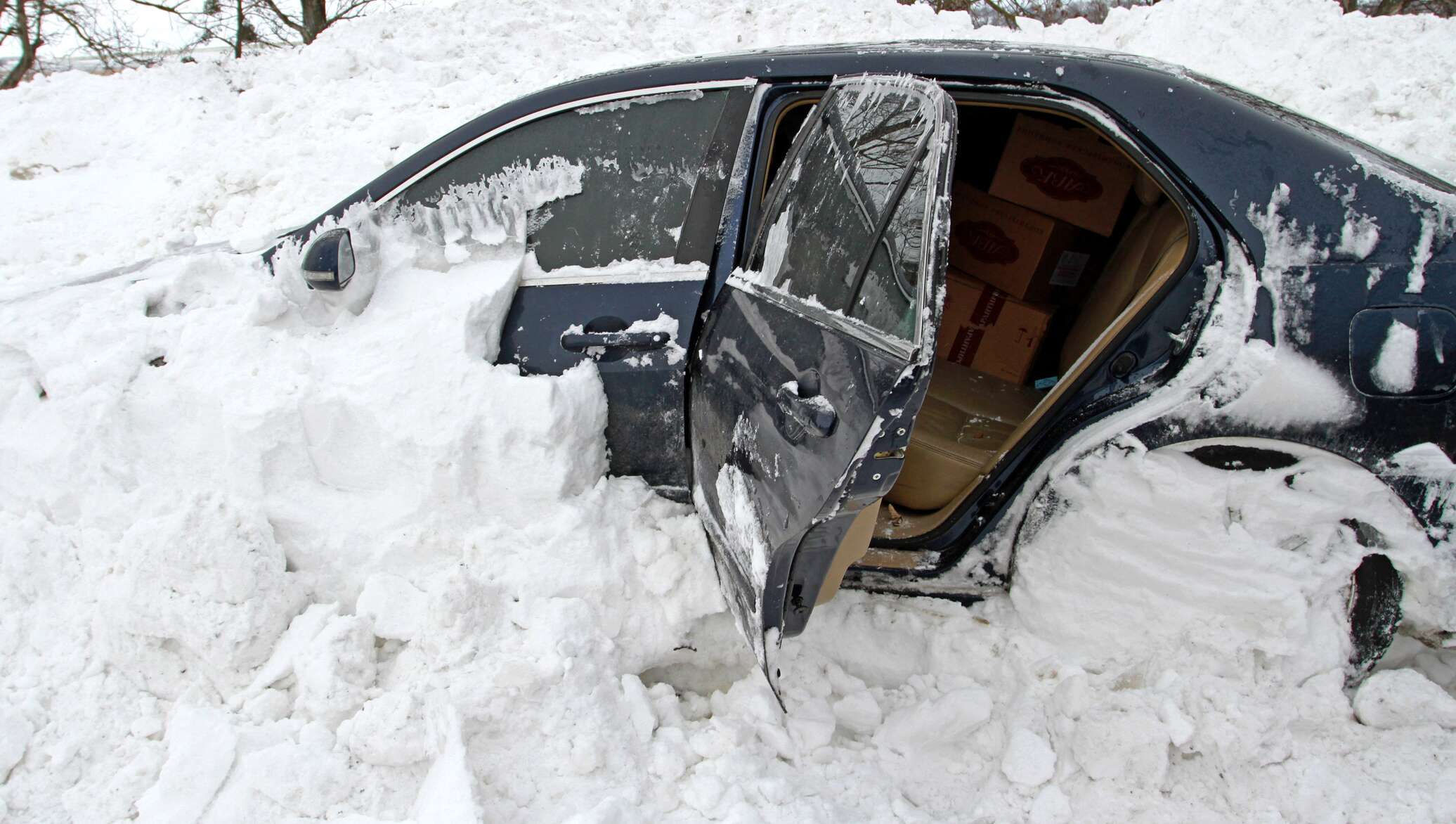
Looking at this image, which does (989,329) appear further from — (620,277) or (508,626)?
(508,626)

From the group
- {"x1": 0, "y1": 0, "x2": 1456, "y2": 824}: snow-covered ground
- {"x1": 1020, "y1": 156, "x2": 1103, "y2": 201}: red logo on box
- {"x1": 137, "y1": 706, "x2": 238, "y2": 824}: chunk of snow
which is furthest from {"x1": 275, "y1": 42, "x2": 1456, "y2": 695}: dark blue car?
{"x1": 137, "y1": 706, "x2": 238, "y2": 824}: chunk of snow

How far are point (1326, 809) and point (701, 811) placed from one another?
149cm

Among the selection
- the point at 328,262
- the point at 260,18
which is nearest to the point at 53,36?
the point at 260,18

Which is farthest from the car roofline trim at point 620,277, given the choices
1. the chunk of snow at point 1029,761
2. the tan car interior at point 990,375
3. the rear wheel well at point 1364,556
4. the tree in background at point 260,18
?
the tree in background at point 260,18

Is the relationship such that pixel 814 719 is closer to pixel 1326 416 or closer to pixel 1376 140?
pixel 1326 416

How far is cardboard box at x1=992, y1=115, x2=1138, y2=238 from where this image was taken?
310 centimetres

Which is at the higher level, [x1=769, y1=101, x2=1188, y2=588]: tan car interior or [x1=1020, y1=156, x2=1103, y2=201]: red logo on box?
[x1=1020, y1=156, x2=1103, y2=201]: red logo on box

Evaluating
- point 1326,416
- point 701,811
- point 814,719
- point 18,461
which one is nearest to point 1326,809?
point 1326,416

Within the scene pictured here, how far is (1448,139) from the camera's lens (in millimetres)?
4660

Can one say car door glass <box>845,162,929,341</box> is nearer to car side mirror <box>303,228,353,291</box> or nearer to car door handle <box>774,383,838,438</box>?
car door handle <box>774,383,838,438</box>

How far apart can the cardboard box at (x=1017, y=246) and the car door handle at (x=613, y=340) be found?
175 cm

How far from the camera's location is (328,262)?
234 centimetres

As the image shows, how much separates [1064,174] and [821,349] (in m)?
1.97

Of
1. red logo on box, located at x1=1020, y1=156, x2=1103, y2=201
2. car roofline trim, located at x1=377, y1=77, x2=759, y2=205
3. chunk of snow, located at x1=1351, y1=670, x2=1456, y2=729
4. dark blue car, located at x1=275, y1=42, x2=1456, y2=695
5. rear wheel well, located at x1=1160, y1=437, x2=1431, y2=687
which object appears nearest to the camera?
dark blue car, located at x1=275, y1=42, x2=1456, y2=695
